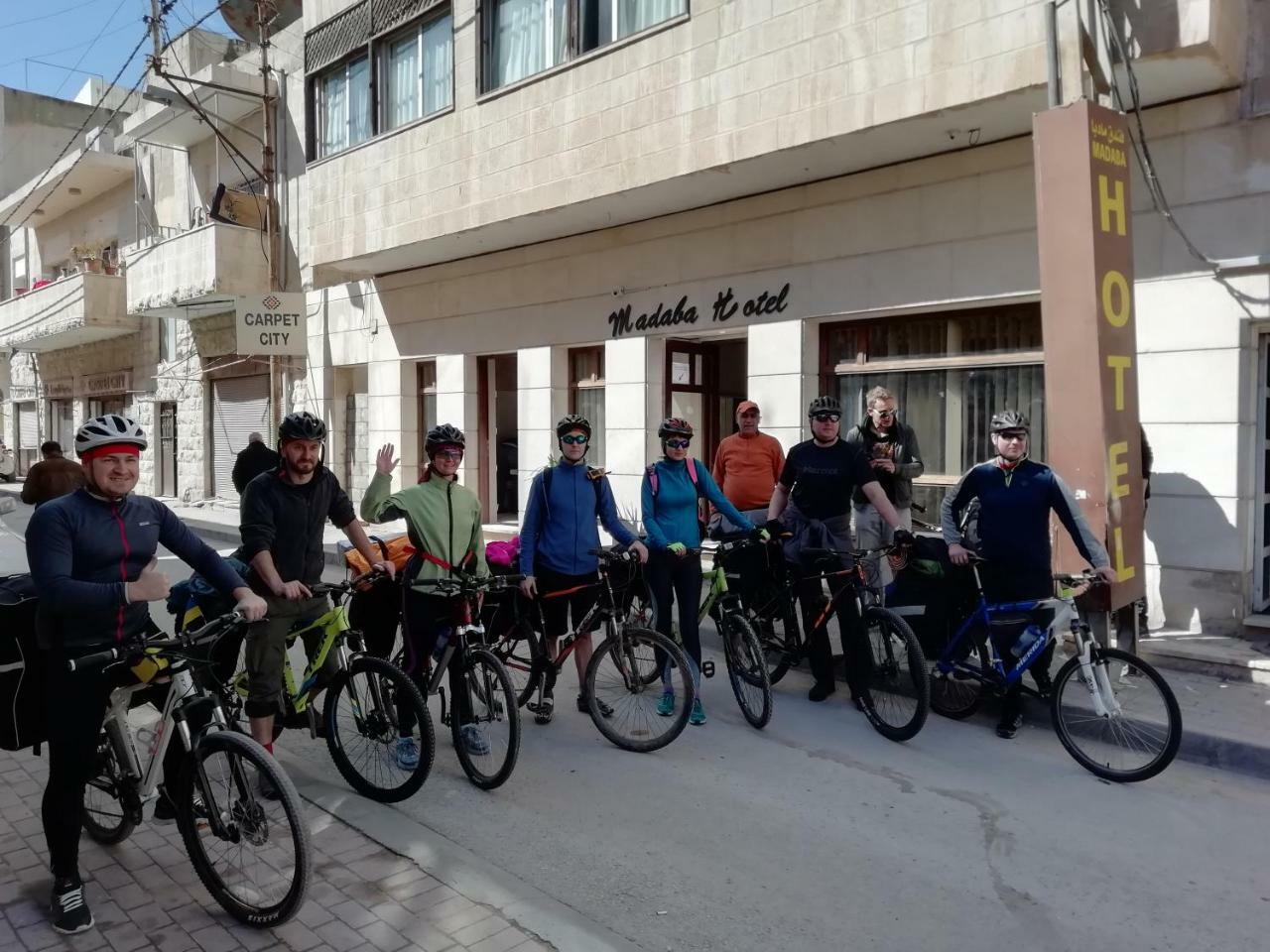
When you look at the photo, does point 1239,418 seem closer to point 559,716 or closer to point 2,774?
point 559,716

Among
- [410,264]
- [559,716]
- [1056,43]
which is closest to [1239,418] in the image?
[1056,43]

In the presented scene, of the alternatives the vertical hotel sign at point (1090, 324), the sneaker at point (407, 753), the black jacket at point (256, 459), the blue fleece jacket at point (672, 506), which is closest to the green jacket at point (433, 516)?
the sneaker at point (407, 753)

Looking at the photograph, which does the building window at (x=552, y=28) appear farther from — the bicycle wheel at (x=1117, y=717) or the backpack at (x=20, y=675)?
the backpack at (x=20, y=675)

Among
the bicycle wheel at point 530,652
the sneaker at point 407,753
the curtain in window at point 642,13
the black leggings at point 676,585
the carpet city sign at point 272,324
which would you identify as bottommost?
the sneaker at point 407,753

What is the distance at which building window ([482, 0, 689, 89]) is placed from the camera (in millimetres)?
10477

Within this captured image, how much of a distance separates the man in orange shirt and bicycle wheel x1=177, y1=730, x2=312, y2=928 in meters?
5.11

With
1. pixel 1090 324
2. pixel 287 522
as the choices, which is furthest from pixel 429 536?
pixel 1090 324

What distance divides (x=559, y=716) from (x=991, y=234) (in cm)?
566

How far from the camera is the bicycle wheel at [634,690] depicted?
17.2 ft

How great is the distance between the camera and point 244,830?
341cm

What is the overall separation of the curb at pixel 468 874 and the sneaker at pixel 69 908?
3.61 ft

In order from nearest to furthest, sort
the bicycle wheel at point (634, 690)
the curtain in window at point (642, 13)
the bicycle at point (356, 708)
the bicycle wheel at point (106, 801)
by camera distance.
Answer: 1. the bicycle wheel at point (106, 801)
2. the bicycle at point (356, 708)
3. the bicycle wheel at point (634, 690)
4. the curtain in window at point (642, 13)

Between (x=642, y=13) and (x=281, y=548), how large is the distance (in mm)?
8193

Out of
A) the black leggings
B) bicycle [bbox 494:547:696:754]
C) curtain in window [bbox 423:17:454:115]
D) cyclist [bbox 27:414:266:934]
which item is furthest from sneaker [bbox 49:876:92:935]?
curtain in window [bbox 423:17:454:115]
